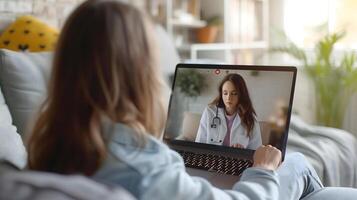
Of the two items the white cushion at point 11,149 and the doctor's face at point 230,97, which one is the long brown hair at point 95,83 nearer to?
the white cushion at point 11,149

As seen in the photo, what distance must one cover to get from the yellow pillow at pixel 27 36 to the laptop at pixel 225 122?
0.75 metres

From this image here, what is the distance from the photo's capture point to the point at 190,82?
1424mm

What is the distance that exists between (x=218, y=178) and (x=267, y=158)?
221 mm

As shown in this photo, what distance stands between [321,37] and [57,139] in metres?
2.80

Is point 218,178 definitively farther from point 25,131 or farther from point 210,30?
point 210,30

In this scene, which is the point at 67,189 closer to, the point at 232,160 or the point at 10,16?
the point at 232,160

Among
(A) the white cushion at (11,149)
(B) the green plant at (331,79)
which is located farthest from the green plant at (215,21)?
(A) the white cushion at (11,149)

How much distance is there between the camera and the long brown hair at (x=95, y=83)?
74 cm

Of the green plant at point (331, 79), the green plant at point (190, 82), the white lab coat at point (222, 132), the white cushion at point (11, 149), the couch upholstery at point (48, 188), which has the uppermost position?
the green plant at point (190, 82)

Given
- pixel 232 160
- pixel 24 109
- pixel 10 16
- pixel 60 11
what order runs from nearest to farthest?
1. pixel 232 160
2. pixel 24 109
3. pixel 10 16
4. pixel 60 11

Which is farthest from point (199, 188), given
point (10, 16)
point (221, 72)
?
point (10, 16)

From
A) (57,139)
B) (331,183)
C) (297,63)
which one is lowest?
(331,183)

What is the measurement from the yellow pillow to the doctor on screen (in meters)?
0.84

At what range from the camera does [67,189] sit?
0.71 m
